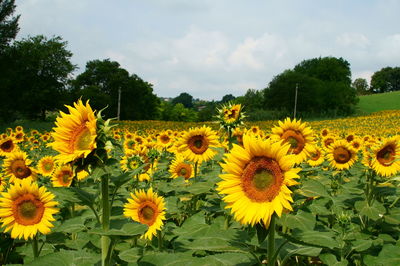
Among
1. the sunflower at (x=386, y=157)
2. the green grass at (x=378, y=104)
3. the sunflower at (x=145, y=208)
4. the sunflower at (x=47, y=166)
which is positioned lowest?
the sunflower at (x=145, y=208)

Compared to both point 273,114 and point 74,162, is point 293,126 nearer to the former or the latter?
point 74,162

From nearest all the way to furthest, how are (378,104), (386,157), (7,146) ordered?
(386,157), (7,146), (378,104)

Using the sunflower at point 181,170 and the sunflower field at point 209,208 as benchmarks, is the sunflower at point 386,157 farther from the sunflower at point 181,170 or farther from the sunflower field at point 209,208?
the sunflower at point 181,170

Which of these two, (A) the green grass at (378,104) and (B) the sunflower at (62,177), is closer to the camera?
(B) the sunflower at (62,177)

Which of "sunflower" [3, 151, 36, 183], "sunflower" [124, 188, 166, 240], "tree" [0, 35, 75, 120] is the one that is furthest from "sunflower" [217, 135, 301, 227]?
"tree" [0, 35, 75, 120]

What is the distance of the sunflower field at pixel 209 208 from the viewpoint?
1.94 meters

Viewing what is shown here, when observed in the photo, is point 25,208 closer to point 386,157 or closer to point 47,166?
point 47,166

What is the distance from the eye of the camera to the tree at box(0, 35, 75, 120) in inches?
1822

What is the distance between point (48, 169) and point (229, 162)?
440cm

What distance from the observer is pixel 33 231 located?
2.94m

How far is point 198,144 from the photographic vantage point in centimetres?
470

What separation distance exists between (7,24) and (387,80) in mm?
108215

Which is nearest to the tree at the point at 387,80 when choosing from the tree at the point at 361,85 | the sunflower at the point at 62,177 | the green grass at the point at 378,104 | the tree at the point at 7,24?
the tree at the point at 361,85

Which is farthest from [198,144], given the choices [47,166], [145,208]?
[47,166]
